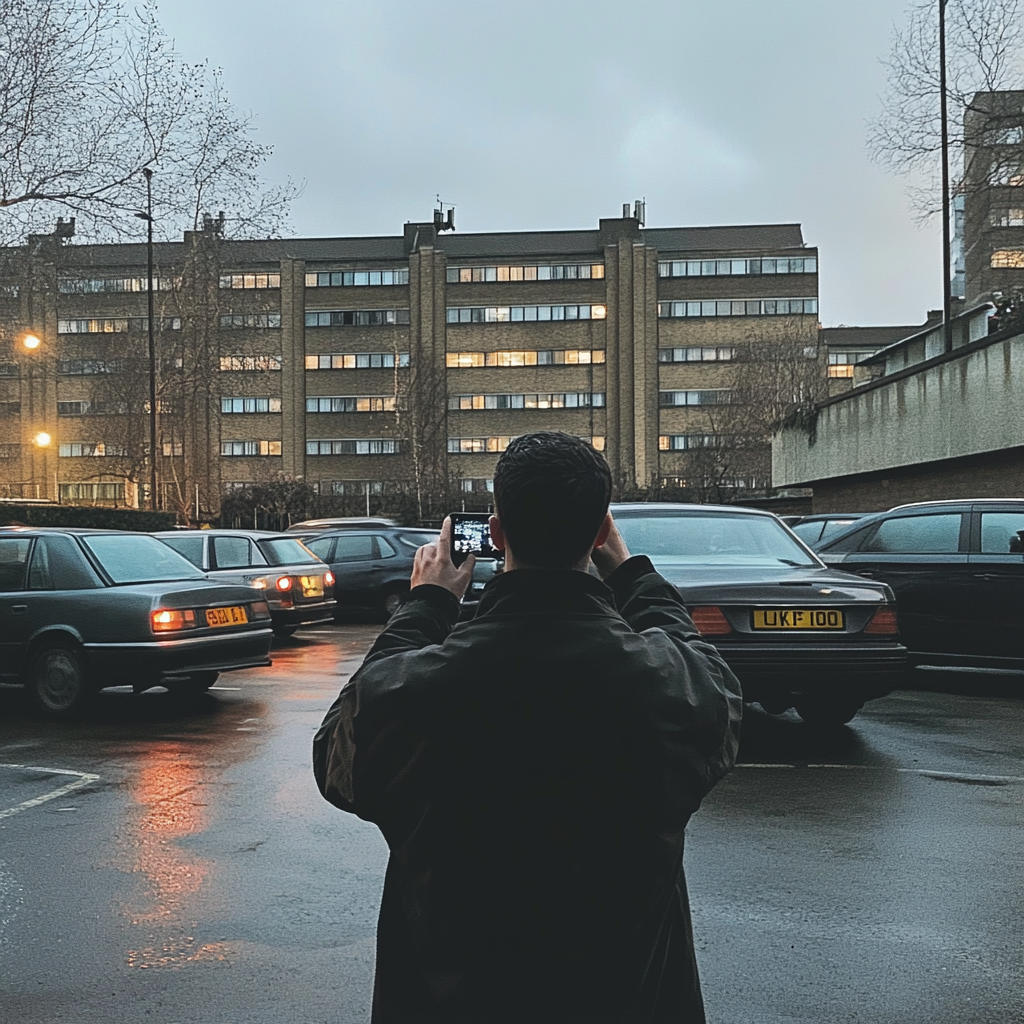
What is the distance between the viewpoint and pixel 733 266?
224 ft

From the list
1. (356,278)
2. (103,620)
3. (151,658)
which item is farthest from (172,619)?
(356,278)

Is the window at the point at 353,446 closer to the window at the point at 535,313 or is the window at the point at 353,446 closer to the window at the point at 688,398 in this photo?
the window at the point at 535,313

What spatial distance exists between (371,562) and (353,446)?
4989cm

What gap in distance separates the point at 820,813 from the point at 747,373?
2037 inches

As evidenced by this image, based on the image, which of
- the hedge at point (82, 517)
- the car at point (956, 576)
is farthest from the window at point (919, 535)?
the hedge at point (82, 517)

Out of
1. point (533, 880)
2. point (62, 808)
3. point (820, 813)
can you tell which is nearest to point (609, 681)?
point (533, 880)

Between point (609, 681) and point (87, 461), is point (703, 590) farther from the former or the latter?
point (87, 461)

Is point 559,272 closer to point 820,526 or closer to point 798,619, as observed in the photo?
point 820,526

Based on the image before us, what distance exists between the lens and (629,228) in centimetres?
6894

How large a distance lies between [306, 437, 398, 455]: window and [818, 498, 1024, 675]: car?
58.1 meters

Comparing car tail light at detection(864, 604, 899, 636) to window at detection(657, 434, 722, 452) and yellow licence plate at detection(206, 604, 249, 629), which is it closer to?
yellow licence plate at detection(206, 604, 249, 629)

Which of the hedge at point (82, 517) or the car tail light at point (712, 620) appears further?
the hedge at point (82, 517)

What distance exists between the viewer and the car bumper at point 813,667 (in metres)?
7.63

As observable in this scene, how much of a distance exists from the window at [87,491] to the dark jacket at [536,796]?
7040cm
